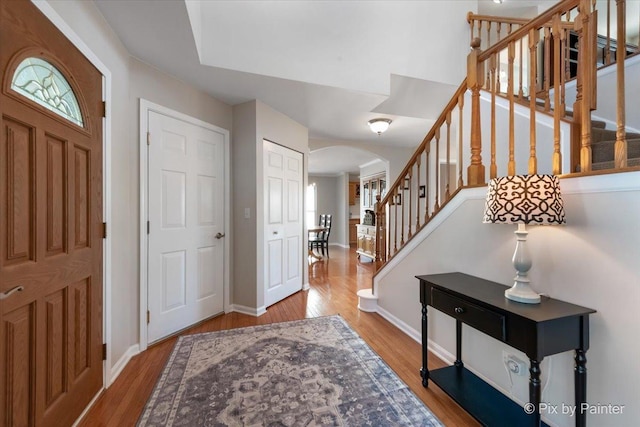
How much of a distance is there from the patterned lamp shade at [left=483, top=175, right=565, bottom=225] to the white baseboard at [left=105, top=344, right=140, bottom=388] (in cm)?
251

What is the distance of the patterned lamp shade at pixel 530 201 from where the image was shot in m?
1.18

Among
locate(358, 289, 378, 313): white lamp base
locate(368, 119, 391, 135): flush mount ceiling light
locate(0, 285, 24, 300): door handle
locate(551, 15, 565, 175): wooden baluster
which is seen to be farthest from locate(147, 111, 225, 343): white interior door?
locate(551, 15, 565, 175): wooden baluster

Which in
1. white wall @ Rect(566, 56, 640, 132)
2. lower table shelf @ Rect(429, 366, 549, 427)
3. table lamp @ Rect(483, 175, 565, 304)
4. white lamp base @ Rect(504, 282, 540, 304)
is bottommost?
lower table shelf @ Rect(429, 366, 549, 427)

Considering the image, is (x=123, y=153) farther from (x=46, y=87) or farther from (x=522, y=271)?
(x=522, y=271)

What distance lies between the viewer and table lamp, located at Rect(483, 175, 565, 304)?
3.87ft

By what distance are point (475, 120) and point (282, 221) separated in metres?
2.32

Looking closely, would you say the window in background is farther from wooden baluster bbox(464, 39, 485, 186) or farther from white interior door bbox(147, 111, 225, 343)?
wooden baluster bbox(464, 39, 485, 186)

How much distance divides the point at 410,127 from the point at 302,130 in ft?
5.50

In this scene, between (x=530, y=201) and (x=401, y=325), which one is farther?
(x=401, y=325)

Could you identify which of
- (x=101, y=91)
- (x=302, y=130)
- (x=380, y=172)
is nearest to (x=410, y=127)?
(x=302, y=130)

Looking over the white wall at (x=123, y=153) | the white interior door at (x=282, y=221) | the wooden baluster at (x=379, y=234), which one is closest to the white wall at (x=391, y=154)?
the white interior door at (x=282, y=221)

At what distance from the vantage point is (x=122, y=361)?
2014 mm

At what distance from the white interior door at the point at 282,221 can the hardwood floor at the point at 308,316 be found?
233 millimetres

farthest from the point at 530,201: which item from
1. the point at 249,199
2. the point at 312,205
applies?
the point at 312,205
